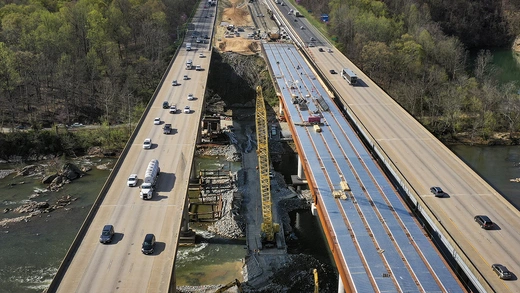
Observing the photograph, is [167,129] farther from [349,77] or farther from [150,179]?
[349,77]

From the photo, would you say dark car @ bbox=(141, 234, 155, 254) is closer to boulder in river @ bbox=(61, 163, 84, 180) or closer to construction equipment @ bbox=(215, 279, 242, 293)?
construction equipment @ bbox=(215, 279, 242, 293)

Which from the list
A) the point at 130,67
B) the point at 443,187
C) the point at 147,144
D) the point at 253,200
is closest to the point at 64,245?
the point at 147,144

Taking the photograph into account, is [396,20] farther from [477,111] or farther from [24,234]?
[24,234]

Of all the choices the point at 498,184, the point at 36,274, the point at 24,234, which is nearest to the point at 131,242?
the point at 36,274

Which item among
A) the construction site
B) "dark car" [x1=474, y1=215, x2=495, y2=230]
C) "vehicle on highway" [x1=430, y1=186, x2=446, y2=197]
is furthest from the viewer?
the construction site

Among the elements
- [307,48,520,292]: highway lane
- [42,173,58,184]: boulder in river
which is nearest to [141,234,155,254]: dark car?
[307,48,520,292]: highway lane

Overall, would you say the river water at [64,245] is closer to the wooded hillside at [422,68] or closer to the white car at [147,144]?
the white car at [147,144]

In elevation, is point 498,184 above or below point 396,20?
below

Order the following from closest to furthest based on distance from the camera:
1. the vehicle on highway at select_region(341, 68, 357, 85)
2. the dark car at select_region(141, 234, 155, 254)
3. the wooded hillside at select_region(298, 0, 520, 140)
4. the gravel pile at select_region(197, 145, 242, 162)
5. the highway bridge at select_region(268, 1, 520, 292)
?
Result: 1. the dark car at select_region(141, 234, 155, 254)
2. the highway bridge at select_region(268, 1, 520, 292)
3. the gravel pile at select_region(197, 145, 242, 162)
4. the vehicle on highway at select_region(341, 68, 357, 85)
5. the wooded hillside at select_region(298, 0, 520, 140)
